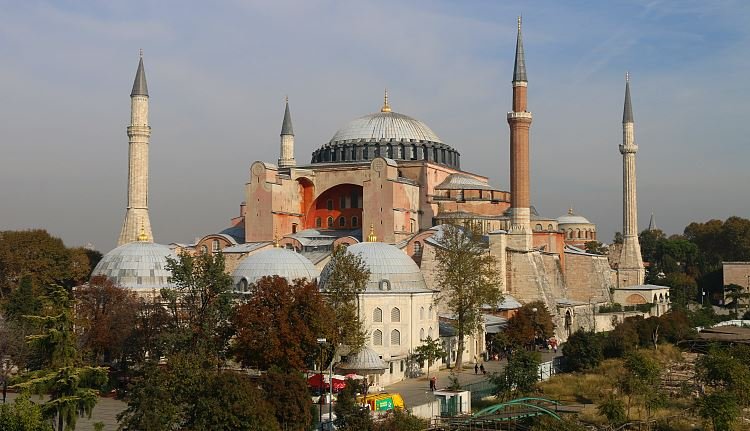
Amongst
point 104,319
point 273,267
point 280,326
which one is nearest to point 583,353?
point 273,267

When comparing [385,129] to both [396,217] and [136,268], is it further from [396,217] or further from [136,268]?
[136,268]

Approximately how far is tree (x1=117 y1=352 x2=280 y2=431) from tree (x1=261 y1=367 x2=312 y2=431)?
64cm

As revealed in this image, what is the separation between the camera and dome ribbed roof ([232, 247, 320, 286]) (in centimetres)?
2769

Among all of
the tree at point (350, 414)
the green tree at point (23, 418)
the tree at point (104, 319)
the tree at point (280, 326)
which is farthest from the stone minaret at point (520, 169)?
the green tree at point (23, 418)

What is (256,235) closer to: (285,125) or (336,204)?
(336,204)

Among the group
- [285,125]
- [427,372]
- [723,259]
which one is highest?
[285,125]

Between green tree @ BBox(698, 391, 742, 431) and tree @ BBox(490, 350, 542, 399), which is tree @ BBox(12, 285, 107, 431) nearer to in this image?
tree @ BBox(490, 350, 542, 399)

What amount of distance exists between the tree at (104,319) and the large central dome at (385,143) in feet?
53.1

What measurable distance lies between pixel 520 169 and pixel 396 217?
501 centimetres

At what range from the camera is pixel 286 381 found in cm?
1734

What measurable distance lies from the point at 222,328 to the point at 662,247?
143 ft

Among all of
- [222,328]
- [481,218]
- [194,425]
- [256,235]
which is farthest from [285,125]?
[194,425]

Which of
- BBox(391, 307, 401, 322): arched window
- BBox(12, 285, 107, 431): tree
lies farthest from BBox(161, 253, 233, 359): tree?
BBox(12, 285, 107, 431): tree

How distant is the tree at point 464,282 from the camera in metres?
28.6
